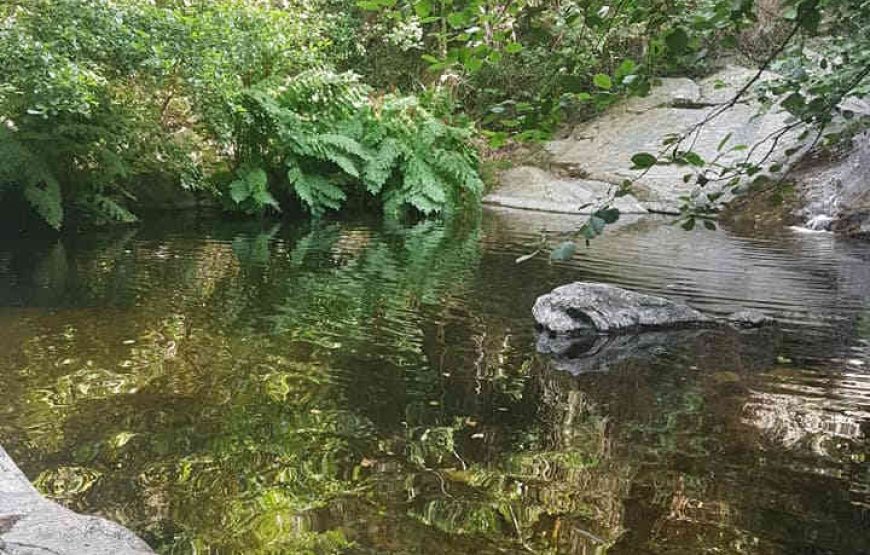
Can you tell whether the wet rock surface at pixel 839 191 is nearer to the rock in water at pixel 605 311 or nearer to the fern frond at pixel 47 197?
the rock in water at pixel 605 311

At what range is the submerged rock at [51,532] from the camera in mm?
2293

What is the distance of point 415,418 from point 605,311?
9.19ft

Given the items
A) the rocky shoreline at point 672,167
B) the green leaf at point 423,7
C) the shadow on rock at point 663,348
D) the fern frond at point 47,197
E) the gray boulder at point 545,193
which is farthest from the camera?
the gray boulder at point 545,193

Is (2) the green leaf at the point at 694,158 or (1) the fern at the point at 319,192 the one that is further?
(1) the fern at the point at 319,192

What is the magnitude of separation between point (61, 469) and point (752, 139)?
16.5 metres

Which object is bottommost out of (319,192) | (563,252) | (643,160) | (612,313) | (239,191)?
(612,313)

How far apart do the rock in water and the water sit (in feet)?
0.88

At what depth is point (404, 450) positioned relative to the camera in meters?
3.81

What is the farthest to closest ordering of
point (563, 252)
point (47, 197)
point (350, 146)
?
1. point (350, 146)
2. point (47, 197)
3. point (563, 252)

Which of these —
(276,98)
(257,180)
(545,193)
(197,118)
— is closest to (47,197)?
(197,118)

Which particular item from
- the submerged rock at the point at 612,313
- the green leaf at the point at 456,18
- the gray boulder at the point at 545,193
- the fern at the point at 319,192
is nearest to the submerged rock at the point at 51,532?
the green leaf at the point at 456,18

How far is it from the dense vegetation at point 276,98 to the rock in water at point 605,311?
1798 millimetres

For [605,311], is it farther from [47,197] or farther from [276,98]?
[276,98]

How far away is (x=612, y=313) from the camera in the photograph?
6574 millimetres
